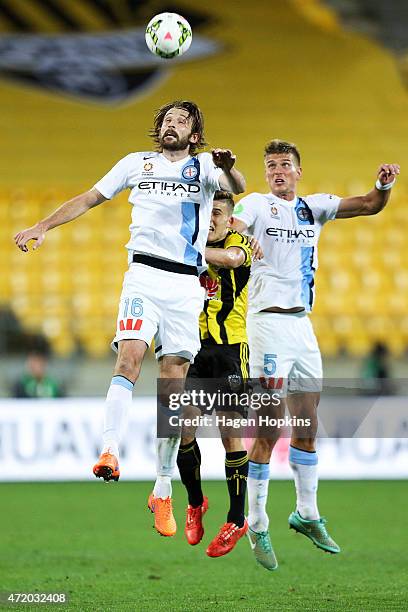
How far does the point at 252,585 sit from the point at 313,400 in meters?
1.74

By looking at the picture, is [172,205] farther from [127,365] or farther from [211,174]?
[127,365]

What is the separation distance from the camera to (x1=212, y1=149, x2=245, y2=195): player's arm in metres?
6.51

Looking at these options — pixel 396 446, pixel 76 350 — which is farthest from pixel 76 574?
pixel 76 350

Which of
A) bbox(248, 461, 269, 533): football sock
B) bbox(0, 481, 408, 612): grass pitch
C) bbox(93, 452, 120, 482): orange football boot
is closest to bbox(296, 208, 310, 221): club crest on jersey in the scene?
bbox(248, 461, 269, 533): football sock

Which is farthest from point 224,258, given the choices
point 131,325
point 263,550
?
point 263,550

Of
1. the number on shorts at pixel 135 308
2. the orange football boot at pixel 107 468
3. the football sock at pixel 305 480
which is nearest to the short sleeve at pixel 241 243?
the number on shorts at pixel 135 308

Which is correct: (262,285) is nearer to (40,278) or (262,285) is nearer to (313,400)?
(313,400)

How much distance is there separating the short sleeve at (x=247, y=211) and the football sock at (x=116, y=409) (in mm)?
1567

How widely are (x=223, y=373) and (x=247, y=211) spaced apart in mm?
1170

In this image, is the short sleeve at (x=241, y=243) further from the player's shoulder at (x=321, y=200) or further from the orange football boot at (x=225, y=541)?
the orange football boot at (x=225, y=541)

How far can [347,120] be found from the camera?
64.8 ft

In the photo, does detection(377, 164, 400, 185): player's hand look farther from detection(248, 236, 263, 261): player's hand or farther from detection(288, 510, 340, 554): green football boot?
detection(288, 510, 340, 554): green football boot

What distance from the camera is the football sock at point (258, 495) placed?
25.4 ft

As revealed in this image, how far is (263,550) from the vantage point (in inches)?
298
